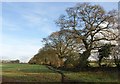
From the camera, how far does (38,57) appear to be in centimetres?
838

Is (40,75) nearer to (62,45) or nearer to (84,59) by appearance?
(62,45)

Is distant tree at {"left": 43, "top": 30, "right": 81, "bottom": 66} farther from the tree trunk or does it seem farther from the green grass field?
the green grass field

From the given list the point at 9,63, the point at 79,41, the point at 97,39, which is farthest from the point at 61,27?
the point at 9,63

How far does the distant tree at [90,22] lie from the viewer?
360 inches

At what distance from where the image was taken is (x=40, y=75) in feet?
25.2

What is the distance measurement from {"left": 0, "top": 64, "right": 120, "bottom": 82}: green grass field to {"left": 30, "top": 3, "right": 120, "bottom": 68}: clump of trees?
508 mm

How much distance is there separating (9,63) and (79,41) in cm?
280

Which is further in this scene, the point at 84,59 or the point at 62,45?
the point at 84,59

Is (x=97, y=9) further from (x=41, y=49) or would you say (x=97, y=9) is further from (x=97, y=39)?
(x=41, y=49)

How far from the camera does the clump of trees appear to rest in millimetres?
8461

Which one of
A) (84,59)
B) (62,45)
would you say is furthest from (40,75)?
(84,59)

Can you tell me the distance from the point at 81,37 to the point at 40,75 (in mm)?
2404

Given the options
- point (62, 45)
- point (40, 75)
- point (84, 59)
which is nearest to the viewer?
point (40, 75)

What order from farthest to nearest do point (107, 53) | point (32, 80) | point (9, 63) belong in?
point (107, 53) → point (9, 63) → point (32, 80)
